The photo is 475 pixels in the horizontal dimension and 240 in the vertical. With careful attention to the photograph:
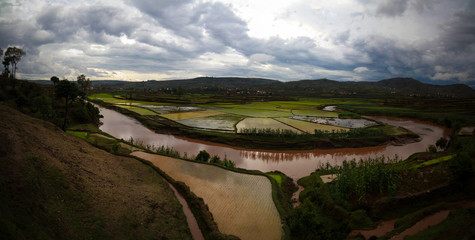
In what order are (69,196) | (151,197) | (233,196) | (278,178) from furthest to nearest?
(278,178) → (233,196) → (151,197) → (69,196)

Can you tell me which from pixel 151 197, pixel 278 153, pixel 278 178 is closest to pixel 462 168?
pixel 278 178

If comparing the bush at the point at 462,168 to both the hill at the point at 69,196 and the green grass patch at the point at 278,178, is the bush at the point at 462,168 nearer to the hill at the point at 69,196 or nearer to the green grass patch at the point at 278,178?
the green grass patch at the point at 278,178

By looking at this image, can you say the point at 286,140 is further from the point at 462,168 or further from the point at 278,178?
the point at 462,168

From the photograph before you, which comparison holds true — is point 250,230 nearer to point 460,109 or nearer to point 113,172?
point 113,172

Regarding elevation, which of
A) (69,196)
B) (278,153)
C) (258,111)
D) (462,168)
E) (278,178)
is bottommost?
(278,178)

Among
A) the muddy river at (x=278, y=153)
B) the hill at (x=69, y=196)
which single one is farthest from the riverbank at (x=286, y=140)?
the hill at (x=69, y=196)

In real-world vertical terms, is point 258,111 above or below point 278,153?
above
